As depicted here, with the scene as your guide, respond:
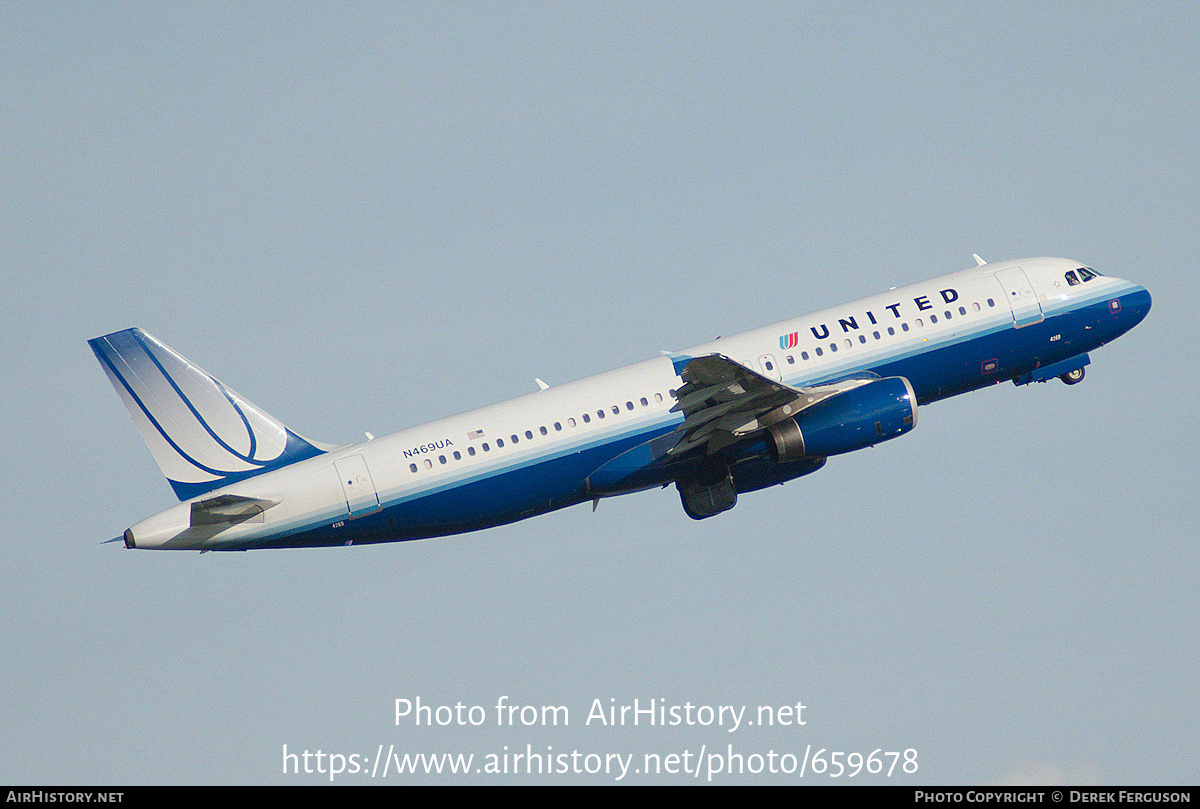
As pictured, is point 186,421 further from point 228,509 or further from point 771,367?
point 771,367

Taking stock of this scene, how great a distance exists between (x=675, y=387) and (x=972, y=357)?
11103mm

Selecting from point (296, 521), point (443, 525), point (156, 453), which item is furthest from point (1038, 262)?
point (156, 453)

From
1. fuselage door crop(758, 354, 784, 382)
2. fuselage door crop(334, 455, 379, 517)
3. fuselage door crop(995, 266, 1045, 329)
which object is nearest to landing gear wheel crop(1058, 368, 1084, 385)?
fuselage door crop(995, 266, 1045, 329)

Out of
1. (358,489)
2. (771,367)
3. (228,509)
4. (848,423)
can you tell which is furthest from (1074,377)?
(228,509)

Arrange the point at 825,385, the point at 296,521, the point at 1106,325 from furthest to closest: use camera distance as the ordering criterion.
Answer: the point at 1106,325 → the point at 825,385 → the point at 296,521

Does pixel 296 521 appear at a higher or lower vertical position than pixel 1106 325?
lower

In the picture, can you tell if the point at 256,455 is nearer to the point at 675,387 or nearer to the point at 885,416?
the point at 675,387

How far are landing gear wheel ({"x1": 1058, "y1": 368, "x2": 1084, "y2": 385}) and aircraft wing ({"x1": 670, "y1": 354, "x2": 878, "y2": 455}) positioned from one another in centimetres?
1026

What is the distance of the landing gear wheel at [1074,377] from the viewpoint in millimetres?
50125

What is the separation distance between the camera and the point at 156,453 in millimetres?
43500

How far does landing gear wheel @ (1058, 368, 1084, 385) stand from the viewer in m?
50.1

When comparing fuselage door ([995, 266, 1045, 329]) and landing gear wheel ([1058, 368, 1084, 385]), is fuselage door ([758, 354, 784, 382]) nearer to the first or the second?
fuselage door ([995, 266, 1045, 329])

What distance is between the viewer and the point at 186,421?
4388 centimetres

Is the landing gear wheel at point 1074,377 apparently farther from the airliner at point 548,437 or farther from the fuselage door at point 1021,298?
the airliner at point 548,437
